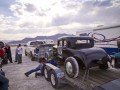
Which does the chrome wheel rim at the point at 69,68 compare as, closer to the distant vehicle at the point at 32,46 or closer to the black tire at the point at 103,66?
the black tire at the point at 103,66

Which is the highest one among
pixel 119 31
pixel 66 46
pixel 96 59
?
pixel 119 31

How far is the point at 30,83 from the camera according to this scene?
6.73m

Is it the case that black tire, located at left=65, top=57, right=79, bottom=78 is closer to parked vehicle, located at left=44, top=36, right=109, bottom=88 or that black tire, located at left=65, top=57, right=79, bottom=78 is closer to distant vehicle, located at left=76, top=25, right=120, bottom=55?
parked vehicle, located at left=44, top=36, right=109, bottom=88

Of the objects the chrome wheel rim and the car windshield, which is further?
the car windshield

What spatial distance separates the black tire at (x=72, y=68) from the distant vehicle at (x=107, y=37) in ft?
22.9

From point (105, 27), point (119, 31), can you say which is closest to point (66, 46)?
point (119, 31)

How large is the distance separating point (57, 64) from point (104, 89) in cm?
365

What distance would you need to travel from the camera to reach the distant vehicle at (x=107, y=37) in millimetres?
11141

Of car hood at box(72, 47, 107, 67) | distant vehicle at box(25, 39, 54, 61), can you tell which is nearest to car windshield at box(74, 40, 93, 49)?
car hood at box(72, 47, 107, 67)

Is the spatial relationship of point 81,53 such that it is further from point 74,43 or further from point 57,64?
point 57,64

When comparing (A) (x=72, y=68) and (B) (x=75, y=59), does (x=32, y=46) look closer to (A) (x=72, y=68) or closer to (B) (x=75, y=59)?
(B) (x=75, y=59)

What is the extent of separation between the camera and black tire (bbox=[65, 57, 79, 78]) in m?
4.88

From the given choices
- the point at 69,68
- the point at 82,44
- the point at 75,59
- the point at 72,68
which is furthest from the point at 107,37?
the point at 72,68

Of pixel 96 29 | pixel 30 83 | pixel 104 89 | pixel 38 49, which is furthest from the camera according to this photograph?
pixel 96 29
